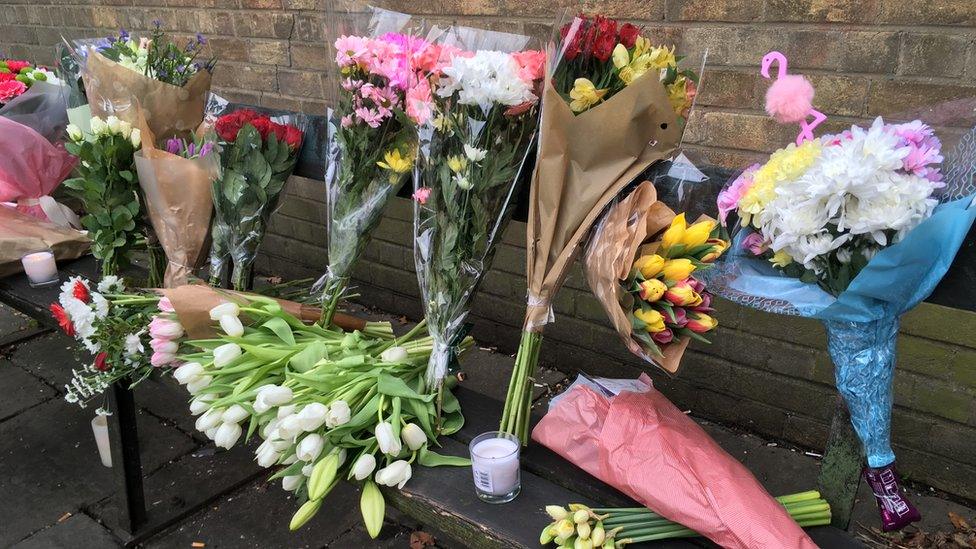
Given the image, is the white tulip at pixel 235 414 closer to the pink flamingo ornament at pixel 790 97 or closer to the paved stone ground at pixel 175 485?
the paved stone ground at pixel 175 485

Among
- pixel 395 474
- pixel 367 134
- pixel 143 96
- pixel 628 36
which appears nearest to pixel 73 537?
pixel 143 96

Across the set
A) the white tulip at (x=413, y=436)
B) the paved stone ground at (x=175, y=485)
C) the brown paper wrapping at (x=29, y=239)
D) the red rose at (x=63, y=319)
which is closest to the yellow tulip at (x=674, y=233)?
the white tulip at (x=413, y=436)

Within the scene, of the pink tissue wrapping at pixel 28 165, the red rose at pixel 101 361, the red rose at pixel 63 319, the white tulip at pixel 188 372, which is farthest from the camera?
the pink tissue wrapping at pixel 28 165

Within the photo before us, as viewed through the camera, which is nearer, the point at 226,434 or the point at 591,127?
the point at 591,127

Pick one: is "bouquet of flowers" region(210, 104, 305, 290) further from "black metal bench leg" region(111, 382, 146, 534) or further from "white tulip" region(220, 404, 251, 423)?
"white tulip" region(220, 404, 251, 423)

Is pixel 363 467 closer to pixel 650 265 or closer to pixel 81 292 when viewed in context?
pixel 650 265

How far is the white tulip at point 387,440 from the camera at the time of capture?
5.10 feet

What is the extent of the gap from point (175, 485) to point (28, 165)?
136 centimetres

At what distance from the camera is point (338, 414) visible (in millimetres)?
1563

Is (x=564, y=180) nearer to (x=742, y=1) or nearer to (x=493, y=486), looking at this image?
(x=493, y=486)

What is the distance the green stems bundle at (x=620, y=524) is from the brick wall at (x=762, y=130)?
76cm

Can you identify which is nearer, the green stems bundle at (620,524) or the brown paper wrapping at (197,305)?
A: the green stems bundle at (620,524)

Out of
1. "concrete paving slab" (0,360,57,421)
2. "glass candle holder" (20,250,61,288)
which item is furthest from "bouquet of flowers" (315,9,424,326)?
"concrete paving slab" (0,360,57,421)

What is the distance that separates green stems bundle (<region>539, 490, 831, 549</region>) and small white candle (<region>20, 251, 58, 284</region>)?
2.10 metres
